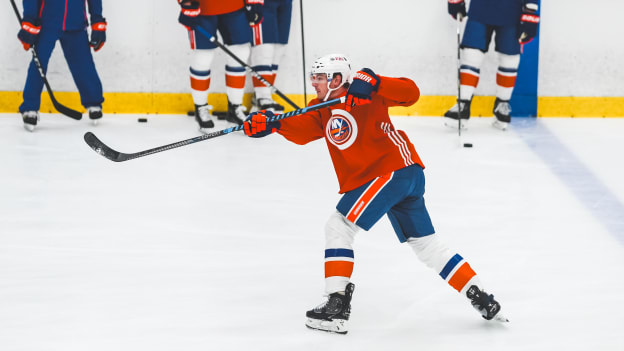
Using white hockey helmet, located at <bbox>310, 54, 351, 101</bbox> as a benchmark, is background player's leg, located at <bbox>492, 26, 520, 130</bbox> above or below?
below

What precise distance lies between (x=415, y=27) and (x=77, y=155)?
2294mm

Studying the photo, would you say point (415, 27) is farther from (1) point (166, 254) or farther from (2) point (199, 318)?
(2) point (199, 318)

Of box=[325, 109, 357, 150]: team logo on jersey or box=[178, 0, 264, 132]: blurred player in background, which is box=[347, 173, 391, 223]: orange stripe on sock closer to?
box=[325, 109, 357, 150]: team logo on jersey

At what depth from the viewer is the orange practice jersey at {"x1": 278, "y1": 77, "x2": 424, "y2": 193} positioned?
9.45 ft

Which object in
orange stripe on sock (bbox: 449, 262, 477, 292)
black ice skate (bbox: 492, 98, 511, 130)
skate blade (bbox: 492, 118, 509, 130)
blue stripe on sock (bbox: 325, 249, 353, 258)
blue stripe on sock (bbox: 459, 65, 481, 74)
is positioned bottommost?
skate blade (bbox: 492, 118, 509, 130)

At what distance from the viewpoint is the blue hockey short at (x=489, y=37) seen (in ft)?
18.9

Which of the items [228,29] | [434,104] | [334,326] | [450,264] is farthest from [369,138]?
[434,104]

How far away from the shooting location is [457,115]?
5.84 metres

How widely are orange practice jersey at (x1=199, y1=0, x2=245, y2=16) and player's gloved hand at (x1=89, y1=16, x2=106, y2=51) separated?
0.59 meters

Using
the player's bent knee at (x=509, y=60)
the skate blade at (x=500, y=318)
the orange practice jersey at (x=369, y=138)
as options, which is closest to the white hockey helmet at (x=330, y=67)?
→ the orange practice jersey at (x=369, y=138)

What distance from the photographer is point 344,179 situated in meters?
2.95

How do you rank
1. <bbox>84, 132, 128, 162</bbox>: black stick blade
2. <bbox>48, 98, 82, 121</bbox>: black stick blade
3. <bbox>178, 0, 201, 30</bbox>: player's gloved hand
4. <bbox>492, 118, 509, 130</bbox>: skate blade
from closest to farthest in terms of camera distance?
1. <bbox>84, 132, 128, 162</bbox>: black stick blade
2. <bbox>178, 0, 201, 30</bbox>: player's gloved hand
3. <bbox>48, 98, 82, 121</bbox>: black stick blade
4. <bbox>492, 118, 509, 130</bbox>: skate blade

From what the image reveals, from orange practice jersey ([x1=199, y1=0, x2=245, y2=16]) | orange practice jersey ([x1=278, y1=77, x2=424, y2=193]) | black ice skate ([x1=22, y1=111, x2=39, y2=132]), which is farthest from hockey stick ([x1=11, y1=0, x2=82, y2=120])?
orange practice jersey ([x1=278, y1=77, x2=424, y2=193])

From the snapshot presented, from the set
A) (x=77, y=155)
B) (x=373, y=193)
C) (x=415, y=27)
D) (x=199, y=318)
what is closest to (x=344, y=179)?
(x=373, y=193)
